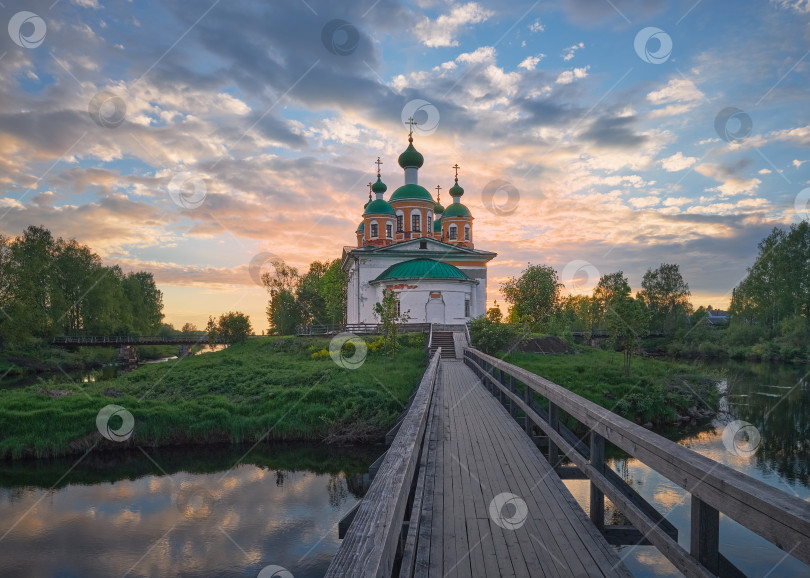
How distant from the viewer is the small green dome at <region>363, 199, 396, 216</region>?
4988cm

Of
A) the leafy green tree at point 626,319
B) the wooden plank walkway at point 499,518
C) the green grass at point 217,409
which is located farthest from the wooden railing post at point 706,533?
the leafy green tree at point 626,319

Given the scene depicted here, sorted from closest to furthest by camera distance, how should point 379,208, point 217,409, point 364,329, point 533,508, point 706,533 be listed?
1. point 706,533
2. point 533,508
3. point 217,409
4. point 364,329
5. point 379,208

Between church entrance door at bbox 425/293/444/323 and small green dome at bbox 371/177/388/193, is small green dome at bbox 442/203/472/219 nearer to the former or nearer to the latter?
small green dome at bbox 371/177/388/193

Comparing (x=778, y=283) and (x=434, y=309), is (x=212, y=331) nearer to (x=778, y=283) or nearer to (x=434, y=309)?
(x=434, y=309)

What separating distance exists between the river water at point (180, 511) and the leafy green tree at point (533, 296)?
3447 cm

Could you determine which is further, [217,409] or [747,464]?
[217,409]

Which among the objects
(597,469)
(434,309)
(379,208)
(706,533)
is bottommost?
Answer: (597,469)

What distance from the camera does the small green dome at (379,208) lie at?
164 ft

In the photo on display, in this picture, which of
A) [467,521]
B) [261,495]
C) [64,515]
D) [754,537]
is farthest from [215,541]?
[754,537]

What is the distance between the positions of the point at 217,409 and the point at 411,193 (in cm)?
3412

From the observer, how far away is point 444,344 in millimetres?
30453

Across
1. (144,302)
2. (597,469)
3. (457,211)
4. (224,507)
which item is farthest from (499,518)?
(144,302)

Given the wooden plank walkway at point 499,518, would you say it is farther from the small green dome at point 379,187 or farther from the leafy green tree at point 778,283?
the leafy green tree at point 778,283

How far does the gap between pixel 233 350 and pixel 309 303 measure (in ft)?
105
